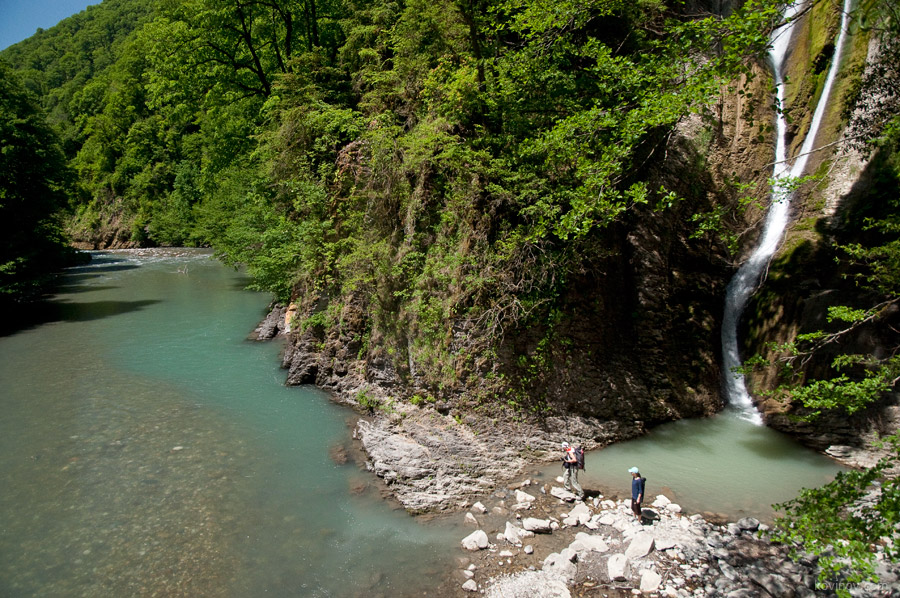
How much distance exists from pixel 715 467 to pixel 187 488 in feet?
35.2

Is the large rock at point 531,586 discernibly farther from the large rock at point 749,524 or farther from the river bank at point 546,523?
the large rock at point 749,524

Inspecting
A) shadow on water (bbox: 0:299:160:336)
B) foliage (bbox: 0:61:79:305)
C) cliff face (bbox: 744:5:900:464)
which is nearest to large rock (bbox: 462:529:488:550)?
cliff face (bbox: 744:5:900:464)

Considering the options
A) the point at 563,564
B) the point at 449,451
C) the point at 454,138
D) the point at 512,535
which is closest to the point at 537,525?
the point at 512,535

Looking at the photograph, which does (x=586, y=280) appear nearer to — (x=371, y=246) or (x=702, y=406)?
(x=702, y=406)

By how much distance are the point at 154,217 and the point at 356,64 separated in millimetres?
44288

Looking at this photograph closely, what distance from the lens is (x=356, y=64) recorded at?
18.3 m

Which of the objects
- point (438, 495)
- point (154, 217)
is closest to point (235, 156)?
point (438, 495)

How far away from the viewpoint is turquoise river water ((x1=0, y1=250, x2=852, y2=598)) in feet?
26.2

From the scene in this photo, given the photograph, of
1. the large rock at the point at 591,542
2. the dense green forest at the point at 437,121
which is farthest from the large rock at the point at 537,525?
the dense green forest at the point at 437,121

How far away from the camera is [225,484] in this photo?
10.4m

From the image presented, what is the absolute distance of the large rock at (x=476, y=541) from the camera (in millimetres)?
8266

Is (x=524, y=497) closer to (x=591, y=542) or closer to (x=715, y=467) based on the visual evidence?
(x=591, y=542)

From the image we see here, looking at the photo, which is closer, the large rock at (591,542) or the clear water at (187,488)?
the clear water at (187,488)

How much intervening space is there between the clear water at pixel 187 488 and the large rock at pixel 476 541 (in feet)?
0.75
